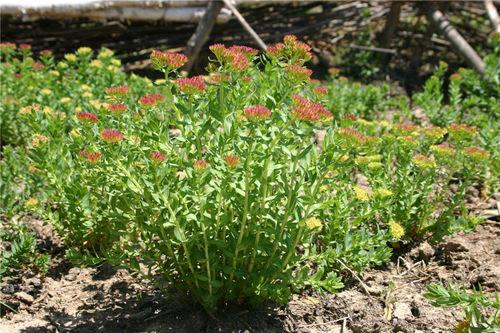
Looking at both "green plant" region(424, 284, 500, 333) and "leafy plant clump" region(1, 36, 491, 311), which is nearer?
"green plant" region(424, 284, 500, 333)

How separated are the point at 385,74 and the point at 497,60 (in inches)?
61.8

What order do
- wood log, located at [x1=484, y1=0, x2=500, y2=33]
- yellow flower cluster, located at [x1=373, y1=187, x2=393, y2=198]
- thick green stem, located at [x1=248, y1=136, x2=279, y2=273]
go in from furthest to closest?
wood log, located at [x1=484, y1=0, x2=500, y2=33], yellow flower cluster, located at [x1=373, y1=187, x2=393, y2=198], thick green stem, located at [x1=248, y1=136, x2=279, y2=273]

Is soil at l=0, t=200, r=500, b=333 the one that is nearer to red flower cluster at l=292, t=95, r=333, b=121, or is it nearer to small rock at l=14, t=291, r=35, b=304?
small rock at l=14, t=291, r=35, b=304

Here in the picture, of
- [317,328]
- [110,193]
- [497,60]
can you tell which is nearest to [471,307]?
[317,328]

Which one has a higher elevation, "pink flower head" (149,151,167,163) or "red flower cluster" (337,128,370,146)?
"pink flower head" (149,151,167,163)

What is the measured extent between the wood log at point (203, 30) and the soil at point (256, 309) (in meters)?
3.42

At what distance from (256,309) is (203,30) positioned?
159 inches

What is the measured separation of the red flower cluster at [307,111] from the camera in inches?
83.3

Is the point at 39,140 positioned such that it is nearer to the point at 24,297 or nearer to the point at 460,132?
the point at 24,297

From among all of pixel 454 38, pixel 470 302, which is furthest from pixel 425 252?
pixel 454 38

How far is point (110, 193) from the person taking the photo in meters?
2.59

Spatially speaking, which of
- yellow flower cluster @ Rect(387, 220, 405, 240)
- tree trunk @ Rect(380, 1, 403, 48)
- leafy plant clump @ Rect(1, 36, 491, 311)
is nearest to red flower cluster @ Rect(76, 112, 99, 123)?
leafy plant clump @ Rect(1, 36, 491, 311)

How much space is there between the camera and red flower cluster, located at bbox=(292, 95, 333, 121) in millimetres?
2115

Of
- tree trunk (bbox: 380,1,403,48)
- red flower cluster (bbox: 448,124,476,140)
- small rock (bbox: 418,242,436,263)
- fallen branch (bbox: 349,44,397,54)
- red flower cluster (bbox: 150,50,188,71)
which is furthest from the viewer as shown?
tree trunk (bbox: 380,1,403,48)
